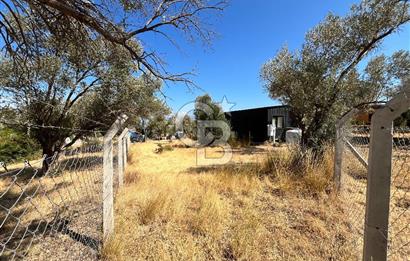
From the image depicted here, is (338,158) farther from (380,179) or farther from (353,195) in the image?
(380,179)

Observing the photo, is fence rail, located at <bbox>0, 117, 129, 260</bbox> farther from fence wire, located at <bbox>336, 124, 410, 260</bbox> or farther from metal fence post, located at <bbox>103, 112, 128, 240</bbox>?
fence wire, located at <bbox>336, 124, 410, 260</bbox>

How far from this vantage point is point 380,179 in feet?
4.11

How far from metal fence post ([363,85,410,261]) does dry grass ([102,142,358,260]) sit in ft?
4.46

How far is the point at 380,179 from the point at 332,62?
20.0 ft

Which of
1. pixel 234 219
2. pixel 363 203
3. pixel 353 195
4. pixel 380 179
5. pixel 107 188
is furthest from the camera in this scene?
pixel 353 195

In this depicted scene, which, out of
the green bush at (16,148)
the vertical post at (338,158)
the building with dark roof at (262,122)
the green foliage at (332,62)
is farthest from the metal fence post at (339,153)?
the building with dark roof at (262,122)

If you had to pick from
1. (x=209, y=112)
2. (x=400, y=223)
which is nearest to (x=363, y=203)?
(x=400, y=223)

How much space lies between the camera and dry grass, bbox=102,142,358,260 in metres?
2.56

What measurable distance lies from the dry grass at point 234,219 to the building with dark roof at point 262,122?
12.5 meters

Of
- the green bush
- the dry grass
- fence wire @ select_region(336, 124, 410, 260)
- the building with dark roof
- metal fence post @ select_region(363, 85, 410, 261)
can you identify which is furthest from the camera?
the building with dark roof

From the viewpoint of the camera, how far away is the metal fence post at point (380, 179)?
1.21 meters

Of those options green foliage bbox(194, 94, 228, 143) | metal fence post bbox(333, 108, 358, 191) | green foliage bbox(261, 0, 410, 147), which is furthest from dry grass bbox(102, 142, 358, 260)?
green foliage bbox(194, 94, 228, 143)

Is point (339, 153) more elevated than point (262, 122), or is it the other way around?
point (262, 122)

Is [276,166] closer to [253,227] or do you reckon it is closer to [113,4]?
[253,227]
